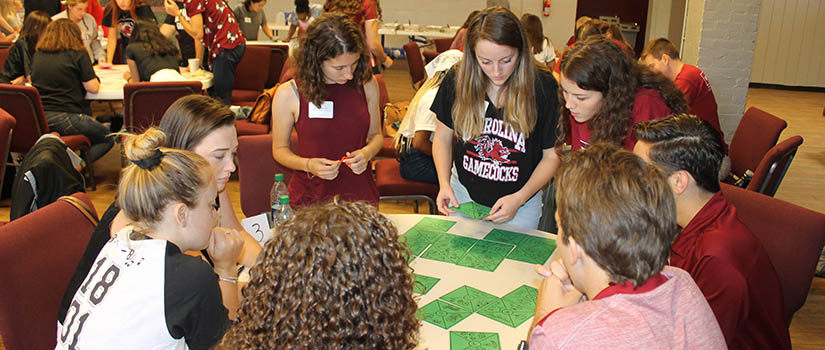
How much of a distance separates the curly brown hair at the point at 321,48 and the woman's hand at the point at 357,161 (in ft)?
0.84

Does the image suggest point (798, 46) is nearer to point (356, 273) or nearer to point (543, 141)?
point (543, 141)

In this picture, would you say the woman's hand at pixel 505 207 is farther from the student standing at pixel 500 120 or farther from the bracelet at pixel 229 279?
the bracelet at pixel 229 279

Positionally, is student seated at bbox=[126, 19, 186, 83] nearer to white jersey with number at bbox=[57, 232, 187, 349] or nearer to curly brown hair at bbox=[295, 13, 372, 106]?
curly brown hair at bbox=[295, 13, 372, 106]

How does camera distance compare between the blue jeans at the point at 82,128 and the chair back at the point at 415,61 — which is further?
the chair back at the point at 415,61

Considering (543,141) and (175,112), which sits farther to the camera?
(543,141)

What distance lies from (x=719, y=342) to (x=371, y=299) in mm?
754

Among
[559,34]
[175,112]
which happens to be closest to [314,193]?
[175,112]

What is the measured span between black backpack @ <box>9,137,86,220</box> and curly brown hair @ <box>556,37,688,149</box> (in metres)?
2.06

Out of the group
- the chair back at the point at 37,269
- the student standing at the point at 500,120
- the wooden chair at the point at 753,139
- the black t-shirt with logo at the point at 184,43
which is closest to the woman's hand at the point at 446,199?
the student standing at the point at 500,120

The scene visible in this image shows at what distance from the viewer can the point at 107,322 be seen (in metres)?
1.41

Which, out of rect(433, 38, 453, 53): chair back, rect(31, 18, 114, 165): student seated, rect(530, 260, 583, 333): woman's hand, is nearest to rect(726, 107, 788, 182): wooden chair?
rect(530, 260, 583, 333): woman's hand

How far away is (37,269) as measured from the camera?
179cm

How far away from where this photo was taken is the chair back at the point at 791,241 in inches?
79.4

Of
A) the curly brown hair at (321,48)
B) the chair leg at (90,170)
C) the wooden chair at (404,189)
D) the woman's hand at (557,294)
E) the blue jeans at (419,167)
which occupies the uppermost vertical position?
the curly brown hair at (321,48)
